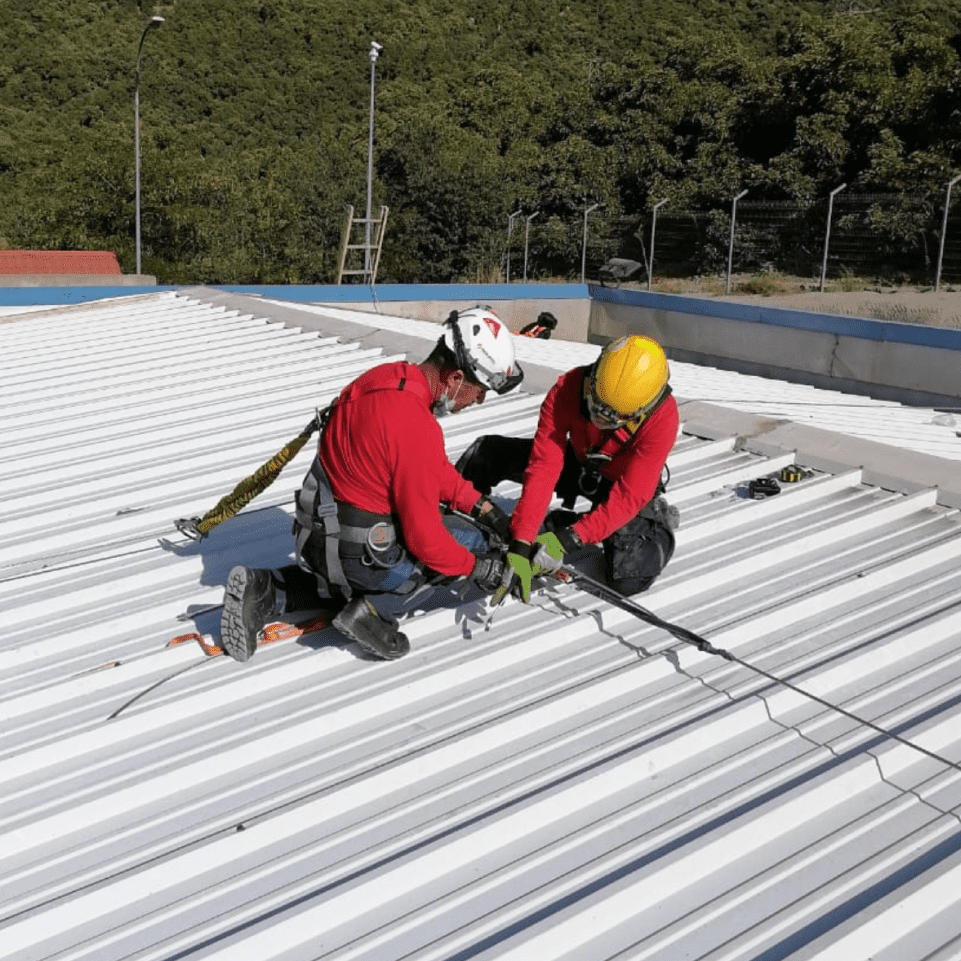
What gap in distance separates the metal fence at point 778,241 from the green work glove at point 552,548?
21225 millimetres

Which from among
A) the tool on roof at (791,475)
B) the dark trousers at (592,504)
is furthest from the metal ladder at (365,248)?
the dark trousers at (592,504)

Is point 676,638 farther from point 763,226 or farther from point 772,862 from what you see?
point 763,226

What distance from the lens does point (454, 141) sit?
1932 inches

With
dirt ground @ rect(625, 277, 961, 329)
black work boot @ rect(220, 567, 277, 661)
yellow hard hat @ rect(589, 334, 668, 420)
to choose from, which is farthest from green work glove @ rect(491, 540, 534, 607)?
dirt ground @ rect(625, 277, 961, 329)

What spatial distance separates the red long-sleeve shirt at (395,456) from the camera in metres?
4.39

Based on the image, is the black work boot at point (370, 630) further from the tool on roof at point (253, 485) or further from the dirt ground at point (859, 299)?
the dirt ground at point (859, 299)

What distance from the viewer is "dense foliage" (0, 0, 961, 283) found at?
35.8 metres

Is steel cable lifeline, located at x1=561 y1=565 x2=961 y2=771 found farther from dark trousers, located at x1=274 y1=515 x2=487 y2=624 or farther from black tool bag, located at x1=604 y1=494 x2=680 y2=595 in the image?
dark trousers, located at x1=274 y1=515 x2=487 y2=624

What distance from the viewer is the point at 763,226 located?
30.7 meters

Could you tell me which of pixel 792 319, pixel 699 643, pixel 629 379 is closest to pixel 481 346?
pixel 629 379

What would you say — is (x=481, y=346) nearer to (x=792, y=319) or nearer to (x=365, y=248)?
(x=792, y=319)

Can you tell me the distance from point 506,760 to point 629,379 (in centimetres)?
192

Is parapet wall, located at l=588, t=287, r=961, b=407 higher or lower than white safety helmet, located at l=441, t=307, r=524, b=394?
lower

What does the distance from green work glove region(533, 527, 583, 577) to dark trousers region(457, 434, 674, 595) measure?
0.26m
